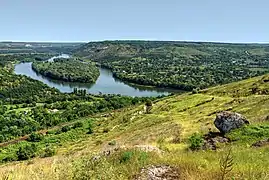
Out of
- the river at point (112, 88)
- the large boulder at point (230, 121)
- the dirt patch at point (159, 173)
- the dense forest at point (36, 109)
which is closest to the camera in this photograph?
the dirt patch at point (159, 173)

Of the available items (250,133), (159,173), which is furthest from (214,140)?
(159,173)

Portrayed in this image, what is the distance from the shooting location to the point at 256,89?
73.7 m

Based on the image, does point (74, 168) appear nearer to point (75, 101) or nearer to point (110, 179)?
point (110, 179)

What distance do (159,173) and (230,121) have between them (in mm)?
13626

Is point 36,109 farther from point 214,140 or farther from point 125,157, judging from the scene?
point 125,157

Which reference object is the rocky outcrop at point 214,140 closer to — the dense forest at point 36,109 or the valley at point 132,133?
the valley at point 132,133

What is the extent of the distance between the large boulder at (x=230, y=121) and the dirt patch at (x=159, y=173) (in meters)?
12.9

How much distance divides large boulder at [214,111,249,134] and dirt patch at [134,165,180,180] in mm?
12932

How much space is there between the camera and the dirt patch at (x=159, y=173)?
671 cm

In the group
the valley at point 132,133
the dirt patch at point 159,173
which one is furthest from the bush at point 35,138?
the dirt patch at point 159,173

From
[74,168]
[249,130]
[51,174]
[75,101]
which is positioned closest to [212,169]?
[74,168]

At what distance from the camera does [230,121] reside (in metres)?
19.7

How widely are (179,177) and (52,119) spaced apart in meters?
103

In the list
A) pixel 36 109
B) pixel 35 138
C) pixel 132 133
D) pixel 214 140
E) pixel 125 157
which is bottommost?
pixel 36 109
